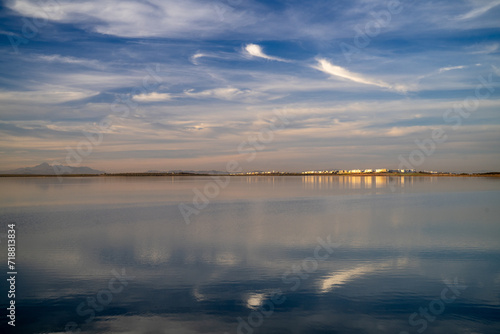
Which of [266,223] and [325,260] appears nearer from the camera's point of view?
[325,260]

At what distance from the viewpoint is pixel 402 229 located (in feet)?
67.6

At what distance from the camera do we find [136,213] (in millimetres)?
27719

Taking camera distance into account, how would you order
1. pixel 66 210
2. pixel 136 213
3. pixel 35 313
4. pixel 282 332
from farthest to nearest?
1. pixel 66 210
2. pixel 136 213
3. pixel 35 313
4. pixel 282 332

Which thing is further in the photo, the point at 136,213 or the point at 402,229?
the point at 136,213

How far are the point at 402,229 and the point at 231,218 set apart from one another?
10726mm

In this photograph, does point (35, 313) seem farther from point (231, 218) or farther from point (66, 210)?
point (66, 210)

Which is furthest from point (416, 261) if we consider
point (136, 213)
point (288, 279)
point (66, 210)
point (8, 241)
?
point (66, 210)

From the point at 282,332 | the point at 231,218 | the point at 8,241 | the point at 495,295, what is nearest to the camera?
the point at 282,332

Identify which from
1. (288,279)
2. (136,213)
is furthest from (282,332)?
(136,213)

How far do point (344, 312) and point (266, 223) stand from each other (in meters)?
Result: 14.0

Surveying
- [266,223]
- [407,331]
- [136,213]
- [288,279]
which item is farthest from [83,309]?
[136,213]

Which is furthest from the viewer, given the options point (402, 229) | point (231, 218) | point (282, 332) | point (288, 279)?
point (231, 218)

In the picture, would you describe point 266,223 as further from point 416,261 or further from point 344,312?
point 344,312

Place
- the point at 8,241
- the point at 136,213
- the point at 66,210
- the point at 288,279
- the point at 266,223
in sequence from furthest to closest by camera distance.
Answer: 1. the point at 66,210
2. the point at 136,213
3. the point at 266,223
4. the point at 8,241
5. the point at 288,279
